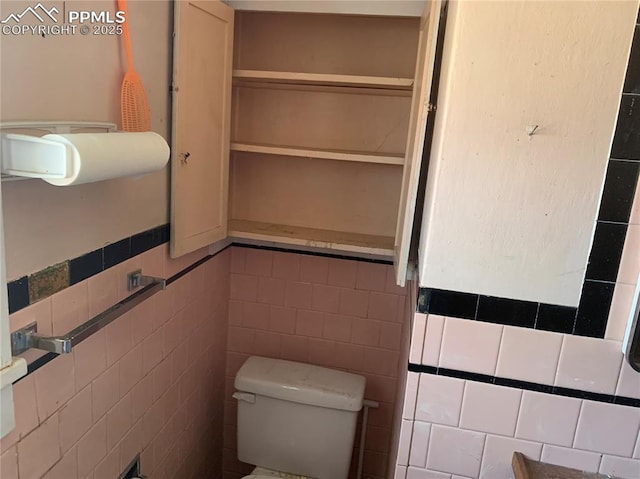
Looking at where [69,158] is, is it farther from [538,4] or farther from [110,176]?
[538,4]

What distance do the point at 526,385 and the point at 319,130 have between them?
1144mm

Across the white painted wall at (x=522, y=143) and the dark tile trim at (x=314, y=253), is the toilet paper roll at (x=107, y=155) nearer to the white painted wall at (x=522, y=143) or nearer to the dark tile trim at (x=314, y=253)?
the white painted wall at (x=522, y=143)

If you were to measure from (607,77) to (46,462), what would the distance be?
1359 mm

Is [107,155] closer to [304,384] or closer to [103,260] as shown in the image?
[103,260]

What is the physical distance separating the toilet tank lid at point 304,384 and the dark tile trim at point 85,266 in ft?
2.16

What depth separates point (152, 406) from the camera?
1.49 meters

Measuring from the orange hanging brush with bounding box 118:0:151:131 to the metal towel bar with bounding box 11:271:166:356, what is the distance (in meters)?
0.37

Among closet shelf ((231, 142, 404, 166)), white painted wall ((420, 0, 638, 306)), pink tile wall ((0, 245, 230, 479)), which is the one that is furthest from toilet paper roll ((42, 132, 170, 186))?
closet shelf ((231, 142, 404, 166))

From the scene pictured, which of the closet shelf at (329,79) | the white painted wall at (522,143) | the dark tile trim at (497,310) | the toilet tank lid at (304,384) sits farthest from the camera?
the toilet tank lid at (304,384)

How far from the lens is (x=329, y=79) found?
1.62 metres

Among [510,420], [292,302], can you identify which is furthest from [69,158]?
[292,302]

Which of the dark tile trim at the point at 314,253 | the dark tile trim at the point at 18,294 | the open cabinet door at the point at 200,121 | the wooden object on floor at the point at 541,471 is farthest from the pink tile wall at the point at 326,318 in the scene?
the dark tile trim at the point at 18,294

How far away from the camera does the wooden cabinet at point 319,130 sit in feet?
5.87

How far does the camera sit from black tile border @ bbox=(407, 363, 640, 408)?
45.5 inches
